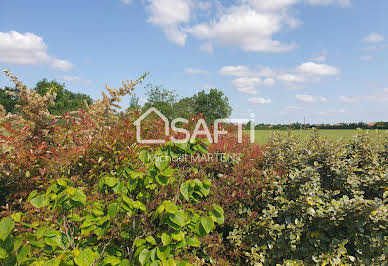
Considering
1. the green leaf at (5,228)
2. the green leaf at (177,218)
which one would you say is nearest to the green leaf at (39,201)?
the green leaf at (5,228)

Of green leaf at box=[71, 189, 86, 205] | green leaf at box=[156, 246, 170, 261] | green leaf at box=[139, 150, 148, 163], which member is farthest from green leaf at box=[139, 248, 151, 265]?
green leaf at box=[139, 150, 148, 163]

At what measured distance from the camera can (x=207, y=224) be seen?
6.46 ft

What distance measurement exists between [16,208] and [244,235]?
139 inches

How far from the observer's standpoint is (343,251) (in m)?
3.10

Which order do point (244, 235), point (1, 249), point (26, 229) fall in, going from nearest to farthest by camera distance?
point (1, 249) → point (26, 229) → point (244, 235)

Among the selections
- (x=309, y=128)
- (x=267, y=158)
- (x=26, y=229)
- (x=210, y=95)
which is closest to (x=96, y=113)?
(x=26, y=229)

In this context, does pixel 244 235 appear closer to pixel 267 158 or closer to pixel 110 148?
pixel 267 158

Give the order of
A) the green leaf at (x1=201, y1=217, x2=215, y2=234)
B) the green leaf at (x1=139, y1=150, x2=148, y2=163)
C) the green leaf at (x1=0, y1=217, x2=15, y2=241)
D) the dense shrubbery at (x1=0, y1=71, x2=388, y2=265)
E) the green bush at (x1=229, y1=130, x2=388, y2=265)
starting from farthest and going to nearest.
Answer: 1. the green bush at (x1=229, y1=130, x2=388, y2=265)
2. the dense shrubbery at (x1=0, y1=71, x2=388, y2=265)
3. the green leaf at (x1=139, y1=150, x2=148, y2=163)
4. the green leaf at (x1=201, y1=217, x2=215, y2=234)
5. the green leaf at (x1=0, y1=217, x2=15, y2=241)

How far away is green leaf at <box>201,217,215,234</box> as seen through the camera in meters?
1.95

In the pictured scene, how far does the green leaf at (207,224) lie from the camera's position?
1.95m

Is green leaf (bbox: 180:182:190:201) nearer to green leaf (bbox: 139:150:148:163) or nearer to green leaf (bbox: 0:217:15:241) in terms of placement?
green leaf (bbox: 139:150:148:163)

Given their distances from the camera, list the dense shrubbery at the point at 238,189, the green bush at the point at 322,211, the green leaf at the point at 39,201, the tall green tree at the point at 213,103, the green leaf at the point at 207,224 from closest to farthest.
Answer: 1. the green leaf at the point at 39,201
2. the green leaf at the point at 207,224
3. the dense shrubbery at the point at 238,189
4. the green bush at the point at 322,211
5. the tall green tree at the point at 213,103

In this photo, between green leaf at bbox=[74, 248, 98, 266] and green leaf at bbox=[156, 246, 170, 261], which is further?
green leaf at bbox=[156, 246, 170, 261]

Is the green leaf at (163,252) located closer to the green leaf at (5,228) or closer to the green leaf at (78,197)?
A: the green leaf at (78,197)
